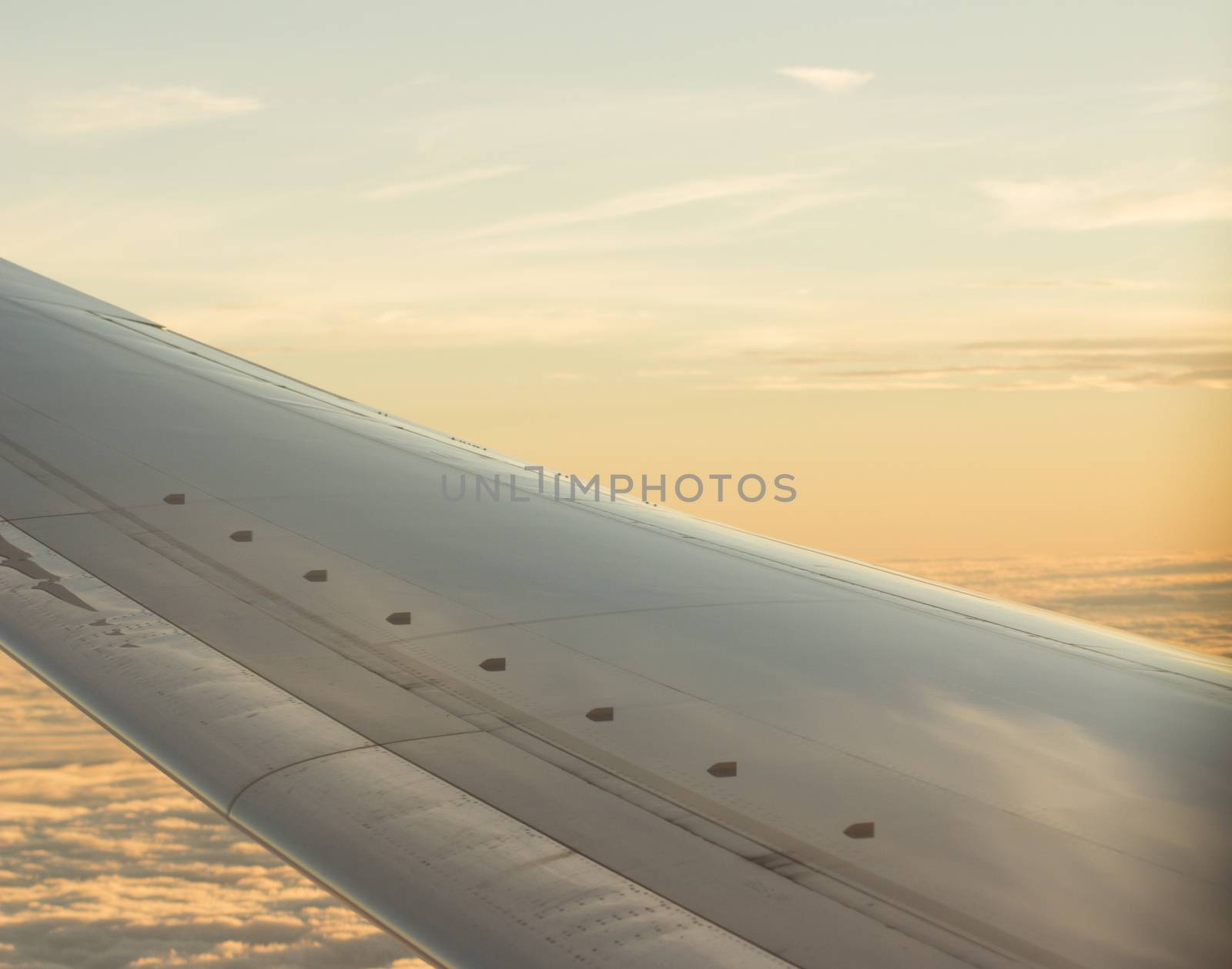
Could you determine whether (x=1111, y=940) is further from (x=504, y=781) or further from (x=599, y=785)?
(x=504, y=781)

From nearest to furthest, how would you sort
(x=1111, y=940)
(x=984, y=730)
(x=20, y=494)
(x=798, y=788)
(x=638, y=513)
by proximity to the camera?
(x=1111, y=940), (x=798, y=788), (x=984, y=730), (x=20, y=494), (x=638, y=513)

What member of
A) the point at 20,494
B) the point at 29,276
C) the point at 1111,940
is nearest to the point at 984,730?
the point at 1111,940

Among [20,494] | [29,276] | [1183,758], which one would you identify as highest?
[29,276]

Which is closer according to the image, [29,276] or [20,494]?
[20,494]

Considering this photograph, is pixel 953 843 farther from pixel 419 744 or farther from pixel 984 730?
pixel 419 744

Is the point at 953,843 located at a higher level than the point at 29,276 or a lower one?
lower

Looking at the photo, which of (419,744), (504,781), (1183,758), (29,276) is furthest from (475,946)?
(29,276)

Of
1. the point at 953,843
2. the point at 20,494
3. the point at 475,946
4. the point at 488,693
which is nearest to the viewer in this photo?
the point at 475,946
